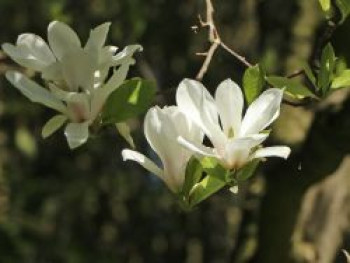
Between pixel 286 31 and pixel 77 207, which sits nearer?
pixel 286 31

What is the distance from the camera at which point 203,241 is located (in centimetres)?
329

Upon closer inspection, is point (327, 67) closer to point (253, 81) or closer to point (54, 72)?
point (253, 81)

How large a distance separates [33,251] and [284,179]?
1.31 metres

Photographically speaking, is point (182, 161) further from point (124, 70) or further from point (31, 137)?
point (31, 137)

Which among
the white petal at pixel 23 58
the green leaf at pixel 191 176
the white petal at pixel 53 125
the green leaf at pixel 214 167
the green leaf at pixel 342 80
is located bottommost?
the green leaf at pixel 191 176

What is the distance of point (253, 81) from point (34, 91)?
0.60 feet

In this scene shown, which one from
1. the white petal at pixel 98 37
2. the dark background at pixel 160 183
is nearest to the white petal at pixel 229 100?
the white petal at pixel 98 37

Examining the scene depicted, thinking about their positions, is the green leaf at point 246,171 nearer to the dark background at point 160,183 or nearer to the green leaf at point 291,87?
the green leaf at point 291,87

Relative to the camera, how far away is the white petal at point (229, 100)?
2.81 ft

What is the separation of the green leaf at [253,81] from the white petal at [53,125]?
15cm

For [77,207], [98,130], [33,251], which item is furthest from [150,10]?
[98,130]

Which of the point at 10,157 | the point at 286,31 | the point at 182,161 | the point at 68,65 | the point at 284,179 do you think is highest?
the point at 68,65

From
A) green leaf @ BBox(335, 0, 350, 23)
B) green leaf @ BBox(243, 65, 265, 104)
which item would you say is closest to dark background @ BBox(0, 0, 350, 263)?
green leaf @ BBox(335, 0, 350, 23)

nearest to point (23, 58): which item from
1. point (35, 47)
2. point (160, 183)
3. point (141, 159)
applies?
point (35, 47)
